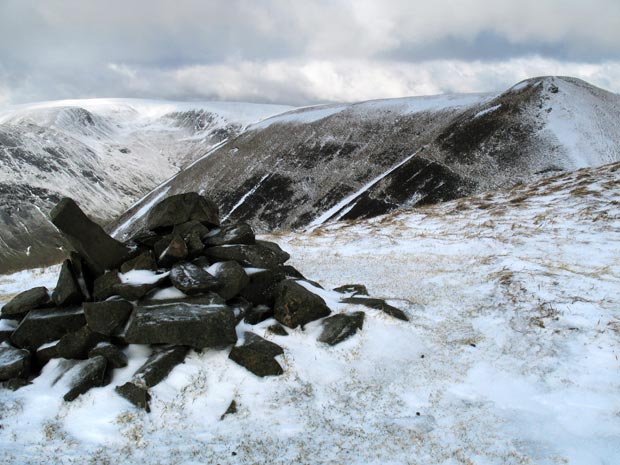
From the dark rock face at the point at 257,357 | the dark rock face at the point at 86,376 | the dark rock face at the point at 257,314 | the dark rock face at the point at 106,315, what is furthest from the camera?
the dark rock face at the point at 257,314

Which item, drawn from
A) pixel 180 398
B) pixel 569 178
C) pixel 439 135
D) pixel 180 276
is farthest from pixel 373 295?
pixel 439 135

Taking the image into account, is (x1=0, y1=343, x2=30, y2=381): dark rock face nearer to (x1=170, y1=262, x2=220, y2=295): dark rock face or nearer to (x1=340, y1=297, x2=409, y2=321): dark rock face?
(x1=170, y1=262, x2=220, y2=295): dark rock face

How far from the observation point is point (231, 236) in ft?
49.8

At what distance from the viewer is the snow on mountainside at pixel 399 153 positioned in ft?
240

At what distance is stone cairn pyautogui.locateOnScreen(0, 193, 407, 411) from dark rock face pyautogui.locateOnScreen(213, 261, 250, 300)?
0.03 m

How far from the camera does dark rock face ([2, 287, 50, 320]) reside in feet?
43.8

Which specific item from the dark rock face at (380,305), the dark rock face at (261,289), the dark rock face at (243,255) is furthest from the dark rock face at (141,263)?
the dark rock face at (380,305)

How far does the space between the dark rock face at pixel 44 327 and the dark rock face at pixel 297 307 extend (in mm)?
5912

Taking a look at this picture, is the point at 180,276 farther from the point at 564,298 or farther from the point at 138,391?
the point at 564,298

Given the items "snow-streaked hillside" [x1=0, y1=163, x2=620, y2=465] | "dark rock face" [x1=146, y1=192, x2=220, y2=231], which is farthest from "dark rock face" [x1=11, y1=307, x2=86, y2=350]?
"dark rock face" [x1=146, y1=192, x2=220, y2=231]

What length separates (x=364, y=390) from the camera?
1097cm

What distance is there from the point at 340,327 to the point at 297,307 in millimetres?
1491

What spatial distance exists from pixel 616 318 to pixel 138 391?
45.9ft

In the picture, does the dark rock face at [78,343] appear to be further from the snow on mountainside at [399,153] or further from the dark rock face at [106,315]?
the snow on mountainside at [399,153]
